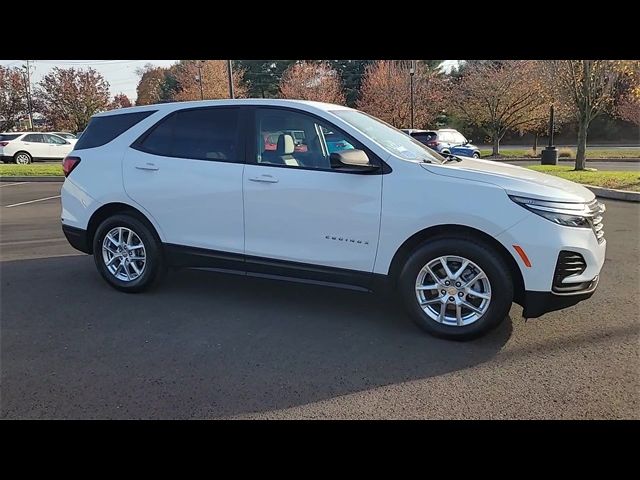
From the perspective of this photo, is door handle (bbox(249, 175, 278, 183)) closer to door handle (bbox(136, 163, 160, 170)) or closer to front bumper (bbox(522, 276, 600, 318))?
door handle (bbox(136, 163, 160, 170))

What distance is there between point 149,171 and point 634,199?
1028cm

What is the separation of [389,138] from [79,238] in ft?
11.1

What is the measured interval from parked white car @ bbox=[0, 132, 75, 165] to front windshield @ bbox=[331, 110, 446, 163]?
25.7m

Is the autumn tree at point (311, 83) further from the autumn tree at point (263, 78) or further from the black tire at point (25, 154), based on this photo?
the black tire at point (25, 154)

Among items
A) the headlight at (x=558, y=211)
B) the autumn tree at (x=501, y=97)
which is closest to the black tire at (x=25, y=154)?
the autumn tree at (x=501, y=97)

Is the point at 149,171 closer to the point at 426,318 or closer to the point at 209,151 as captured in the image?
the point at 209,151

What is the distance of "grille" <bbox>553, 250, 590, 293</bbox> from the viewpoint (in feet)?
12.0

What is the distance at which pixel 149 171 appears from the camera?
4844 millimetres

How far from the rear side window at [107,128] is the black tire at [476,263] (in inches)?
121

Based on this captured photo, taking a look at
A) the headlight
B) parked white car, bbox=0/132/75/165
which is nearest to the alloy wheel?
the headlight

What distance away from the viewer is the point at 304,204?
4234mm

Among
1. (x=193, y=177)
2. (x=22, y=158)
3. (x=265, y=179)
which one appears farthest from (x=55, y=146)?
(x=265, y=179)

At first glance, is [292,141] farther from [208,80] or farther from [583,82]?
[208,80]

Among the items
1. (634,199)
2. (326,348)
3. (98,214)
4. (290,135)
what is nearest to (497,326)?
(326,348)
